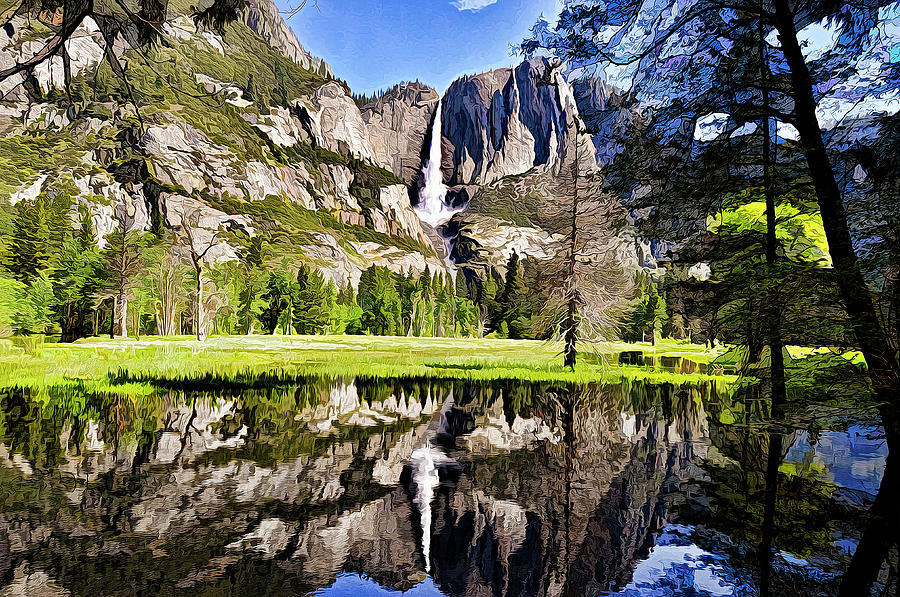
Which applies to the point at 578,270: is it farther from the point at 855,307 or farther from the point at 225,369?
the point at 855,307

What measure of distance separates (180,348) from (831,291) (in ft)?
92.9

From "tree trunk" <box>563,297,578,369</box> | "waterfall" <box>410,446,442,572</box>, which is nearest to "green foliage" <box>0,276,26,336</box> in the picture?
"waterfall" <box>410,446,442,572</box>

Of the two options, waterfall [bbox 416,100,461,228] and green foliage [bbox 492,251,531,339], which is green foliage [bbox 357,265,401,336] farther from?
waterfall [bbox 416,100,461,228]

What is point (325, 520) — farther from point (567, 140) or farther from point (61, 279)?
point (61, 279)

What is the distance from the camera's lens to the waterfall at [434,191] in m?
174

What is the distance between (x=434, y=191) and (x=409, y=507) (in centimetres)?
18524

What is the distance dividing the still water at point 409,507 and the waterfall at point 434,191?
552 ft

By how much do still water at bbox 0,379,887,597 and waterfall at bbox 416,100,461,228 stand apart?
552 feet

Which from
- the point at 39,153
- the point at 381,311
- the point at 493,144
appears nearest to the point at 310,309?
the point at 381,311

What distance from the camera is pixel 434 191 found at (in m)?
184

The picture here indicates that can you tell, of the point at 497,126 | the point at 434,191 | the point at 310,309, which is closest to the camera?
the point at 310,309

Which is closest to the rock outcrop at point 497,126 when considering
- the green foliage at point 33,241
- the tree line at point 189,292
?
the tree line at point 189,292

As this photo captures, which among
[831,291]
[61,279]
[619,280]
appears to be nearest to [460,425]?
[831,291]

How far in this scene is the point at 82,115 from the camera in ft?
332
